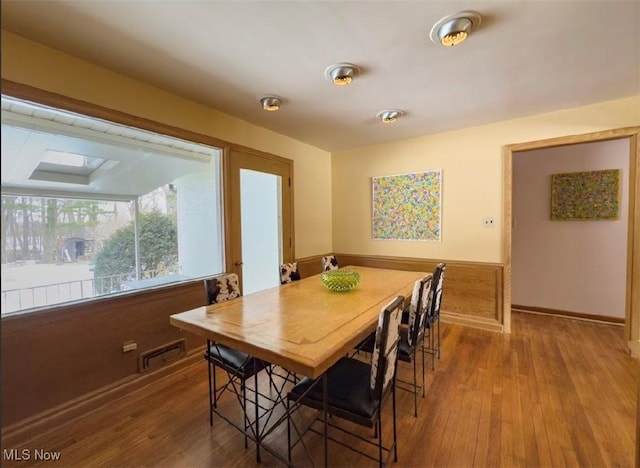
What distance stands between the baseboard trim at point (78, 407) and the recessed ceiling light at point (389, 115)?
3.07 metres

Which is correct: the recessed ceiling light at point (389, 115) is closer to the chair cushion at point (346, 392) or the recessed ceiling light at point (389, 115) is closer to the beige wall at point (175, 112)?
the beige wall at point (175, 112)

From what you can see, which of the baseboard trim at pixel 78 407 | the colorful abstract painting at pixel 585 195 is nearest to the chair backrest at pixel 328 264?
the baseboard trim at pixel 78 407

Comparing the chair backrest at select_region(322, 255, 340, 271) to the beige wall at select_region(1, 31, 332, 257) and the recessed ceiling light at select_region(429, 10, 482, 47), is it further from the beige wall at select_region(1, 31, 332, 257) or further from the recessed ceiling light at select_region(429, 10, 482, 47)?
the recessed ceiling light at select_region(429, 10, 482, 47)

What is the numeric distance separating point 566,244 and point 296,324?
411 centimetres

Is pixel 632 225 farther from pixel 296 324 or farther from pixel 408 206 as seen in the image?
pixel 296 324

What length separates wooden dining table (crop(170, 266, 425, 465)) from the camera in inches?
49.4

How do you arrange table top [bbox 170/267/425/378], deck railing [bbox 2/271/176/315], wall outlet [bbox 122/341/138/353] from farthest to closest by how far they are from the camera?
wall outlet [bbox 122/341/138/353] → deck railing [bbox 2/271/176/315] → table top [bbox 170/267/425/378]

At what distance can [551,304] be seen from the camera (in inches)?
155

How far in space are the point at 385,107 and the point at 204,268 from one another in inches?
95.3

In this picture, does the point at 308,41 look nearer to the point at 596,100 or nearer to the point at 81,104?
the point at 81,104

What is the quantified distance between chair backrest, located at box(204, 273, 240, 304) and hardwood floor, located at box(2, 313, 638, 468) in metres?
0.76

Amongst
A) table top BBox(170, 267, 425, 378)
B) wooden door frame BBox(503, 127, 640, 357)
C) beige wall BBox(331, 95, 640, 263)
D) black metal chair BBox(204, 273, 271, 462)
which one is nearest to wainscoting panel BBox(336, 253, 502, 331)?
beige wall BBox(331, 95, 640, 263)

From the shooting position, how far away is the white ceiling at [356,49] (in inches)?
60.4

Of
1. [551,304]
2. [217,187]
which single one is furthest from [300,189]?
[551,304]
